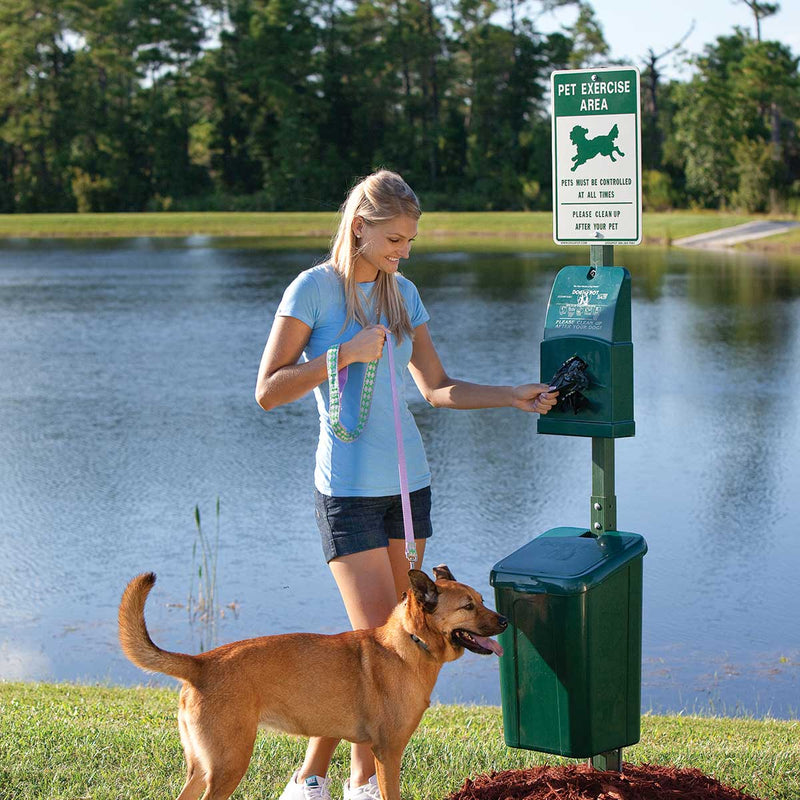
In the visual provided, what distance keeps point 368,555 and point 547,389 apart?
717 millimetres

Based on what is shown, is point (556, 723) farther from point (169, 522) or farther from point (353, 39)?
point (353, 39)

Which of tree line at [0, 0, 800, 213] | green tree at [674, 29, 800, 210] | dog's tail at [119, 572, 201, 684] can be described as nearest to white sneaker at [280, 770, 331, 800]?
dog's tail at [119, 572, 201, 684]

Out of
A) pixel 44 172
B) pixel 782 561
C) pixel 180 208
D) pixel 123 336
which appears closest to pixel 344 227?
pixel 782 561

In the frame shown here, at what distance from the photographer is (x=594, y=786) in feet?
11.8

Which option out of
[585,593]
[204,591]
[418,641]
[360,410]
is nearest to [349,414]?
[360,410]

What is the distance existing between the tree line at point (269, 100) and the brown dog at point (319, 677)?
61.8 metres

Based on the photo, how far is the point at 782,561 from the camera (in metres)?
8.88

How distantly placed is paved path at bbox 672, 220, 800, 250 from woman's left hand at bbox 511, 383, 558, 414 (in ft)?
129

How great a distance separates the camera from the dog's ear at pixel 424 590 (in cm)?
338

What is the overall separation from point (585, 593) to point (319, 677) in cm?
77

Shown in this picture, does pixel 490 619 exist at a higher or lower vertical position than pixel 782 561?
higher

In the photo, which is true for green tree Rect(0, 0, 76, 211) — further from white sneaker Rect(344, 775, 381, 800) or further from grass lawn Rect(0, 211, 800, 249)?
white sneaker Rect(344, 775, 381, 800)

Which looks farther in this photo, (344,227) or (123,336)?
(123,336)

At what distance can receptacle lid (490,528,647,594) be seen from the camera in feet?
11.7
